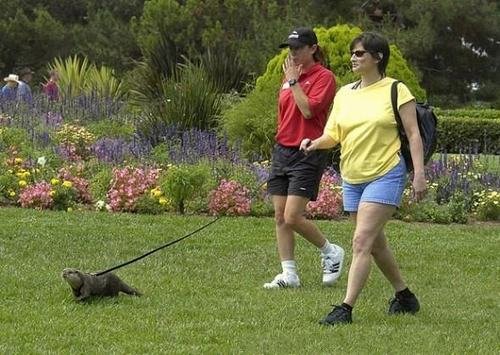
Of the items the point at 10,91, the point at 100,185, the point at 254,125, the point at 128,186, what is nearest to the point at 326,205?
the point at 128,186

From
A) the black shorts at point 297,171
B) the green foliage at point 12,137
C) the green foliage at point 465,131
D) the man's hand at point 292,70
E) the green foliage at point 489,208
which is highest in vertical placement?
the man's hand at point 292,70

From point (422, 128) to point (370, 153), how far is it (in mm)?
318

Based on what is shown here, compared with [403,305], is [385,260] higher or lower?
higher

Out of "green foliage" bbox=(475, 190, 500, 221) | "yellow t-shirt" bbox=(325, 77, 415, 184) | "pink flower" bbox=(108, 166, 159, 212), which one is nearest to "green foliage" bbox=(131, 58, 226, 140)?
"pink flower" bbox=(108, 166, 159, 212)

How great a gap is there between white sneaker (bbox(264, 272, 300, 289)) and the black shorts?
1.80 ft

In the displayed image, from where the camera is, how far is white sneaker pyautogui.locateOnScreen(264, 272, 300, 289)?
6949 mm

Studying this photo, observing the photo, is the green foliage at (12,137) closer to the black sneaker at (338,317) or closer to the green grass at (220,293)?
the green grass at (220,293)

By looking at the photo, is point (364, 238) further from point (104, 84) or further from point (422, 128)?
point (104, 84)

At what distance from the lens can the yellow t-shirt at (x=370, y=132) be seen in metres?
5.76

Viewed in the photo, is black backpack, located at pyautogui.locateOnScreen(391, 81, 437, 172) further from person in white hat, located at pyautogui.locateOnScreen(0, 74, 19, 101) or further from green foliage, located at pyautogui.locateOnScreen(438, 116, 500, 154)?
green foliage, located at pyautogui.locateOnScreen(438, 116, 500, 154)

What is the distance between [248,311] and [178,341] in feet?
2.91

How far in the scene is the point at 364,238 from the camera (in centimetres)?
571

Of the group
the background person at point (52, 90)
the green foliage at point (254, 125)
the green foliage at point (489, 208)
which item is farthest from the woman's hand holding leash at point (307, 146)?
the background person at point (52, 90)

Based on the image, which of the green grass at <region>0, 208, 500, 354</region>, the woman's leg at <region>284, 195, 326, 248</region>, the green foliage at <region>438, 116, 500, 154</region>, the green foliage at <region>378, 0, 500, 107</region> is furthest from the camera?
the green foliage at <region>378, 0, 500, 107</region>
